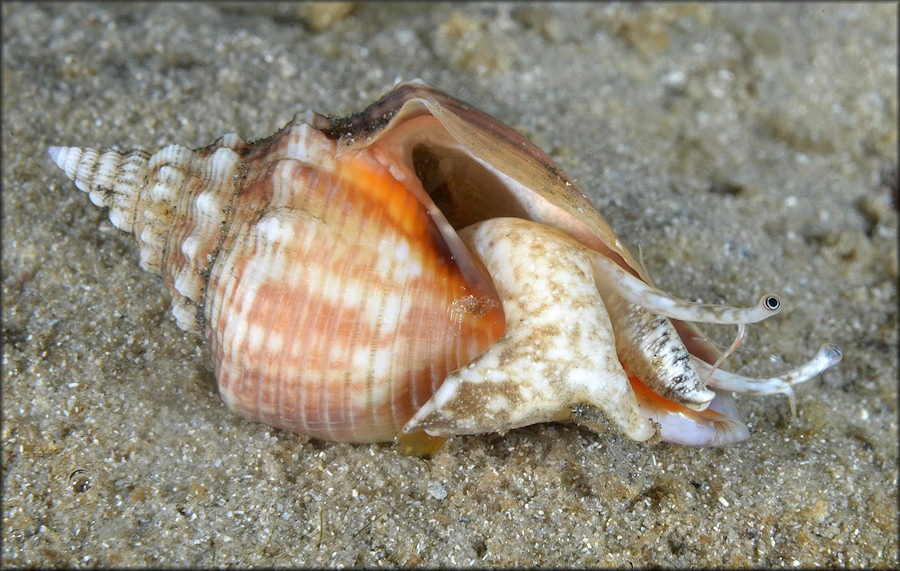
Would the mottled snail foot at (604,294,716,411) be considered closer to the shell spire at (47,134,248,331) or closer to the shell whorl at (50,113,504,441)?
the shell whorl at (50,113,504,441)

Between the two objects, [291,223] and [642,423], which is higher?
[291,223]

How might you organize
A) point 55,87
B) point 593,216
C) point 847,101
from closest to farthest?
point 593,216
point 55,87
point 847,101

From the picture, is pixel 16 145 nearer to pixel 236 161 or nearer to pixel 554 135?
pixel 236 161

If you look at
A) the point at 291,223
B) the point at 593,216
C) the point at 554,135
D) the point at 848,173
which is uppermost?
the point at 291,223

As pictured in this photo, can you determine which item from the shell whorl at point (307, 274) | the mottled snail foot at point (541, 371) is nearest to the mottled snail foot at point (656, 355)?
the mottled snail foot at point (541, 371)

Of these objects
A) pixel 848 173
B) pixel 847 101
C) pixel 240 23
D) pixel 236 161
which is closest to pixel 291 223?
pixel 236 161

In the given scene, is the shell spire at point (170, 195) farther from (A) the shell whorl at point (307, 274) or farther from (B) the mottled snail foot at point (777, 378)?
(B) the mottled snail foot at point (777, 378)

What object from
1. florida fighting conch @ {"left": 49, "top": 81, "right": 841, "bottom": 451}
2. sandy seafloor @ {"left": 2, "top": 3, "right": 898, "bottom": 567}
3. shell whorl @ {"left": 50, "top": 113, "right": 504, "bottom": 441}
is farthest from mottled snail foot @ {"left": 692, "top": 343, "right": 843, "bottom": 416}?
shell whorl @ {"left": 50, "top": 113, "right": 504, "bottom": 441}
